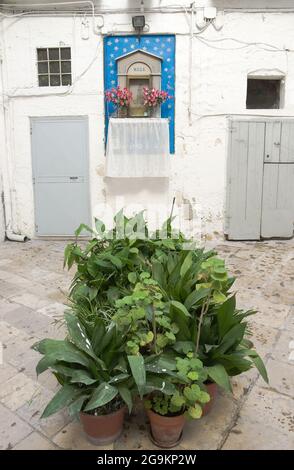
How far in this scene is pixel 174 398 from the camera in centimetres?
174

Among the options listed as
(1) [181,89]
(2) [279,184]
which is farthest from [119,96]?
(2) [279,184]

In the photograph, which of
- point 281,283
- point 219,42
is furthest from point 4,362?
point 219,42

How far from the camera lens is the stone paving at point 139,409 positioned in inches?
76.3

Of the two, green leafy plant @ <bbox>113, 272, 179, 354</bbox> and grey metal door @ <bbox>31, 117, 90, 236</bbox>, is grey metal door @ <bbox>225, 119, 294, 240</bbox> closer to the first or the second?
grey metal door @ <bbox>31, 117, 90, 236</bbox>

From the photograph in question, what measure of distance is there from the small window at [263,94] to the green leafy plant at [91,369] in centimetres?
487

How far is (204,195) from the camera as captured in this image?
18.7 feet

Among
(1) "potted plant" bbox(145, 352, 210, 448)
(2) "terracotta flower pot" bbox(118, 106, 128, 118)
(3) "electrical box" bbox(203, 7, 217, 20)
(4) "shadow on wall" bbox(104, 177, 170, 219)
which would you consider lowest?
(1) "potted plant" bbox(145, 352, 210, 448)

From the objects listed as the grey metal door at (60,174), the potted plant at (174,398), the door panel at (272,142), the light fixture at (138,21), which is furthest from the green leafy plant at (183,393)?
the light fixture at (138,21)

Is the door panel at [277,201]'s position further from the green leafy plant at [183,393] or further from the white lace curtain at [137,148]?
the green leafy plant at [183,393]

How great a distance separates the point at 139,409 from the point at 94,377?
49cm

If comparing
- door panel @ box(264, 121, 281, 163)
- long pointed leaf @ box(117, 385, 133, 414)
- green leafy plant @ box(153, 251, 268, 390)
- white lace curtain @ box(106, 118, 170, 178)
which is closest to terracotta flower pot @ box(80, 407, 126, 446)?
long pointed leaf @ box(117, 385, 133, 414)

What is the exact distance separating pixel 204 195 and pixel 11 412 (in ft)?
14.0

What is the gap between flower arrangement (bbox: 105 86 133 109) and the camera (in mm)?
5102

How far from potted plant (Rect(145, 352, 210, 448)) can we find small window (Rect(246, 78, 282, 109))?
4856 mm
